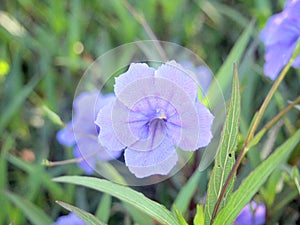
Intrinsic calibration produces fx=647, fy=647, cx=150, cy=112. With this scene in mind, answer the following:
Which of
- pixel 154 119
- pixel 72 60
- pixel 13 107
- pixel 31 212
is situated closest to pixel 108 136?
pixel 154 119

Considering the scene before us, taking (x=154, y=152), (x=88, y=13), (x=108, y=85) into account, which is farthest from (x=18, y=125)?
(x=154, y=152)

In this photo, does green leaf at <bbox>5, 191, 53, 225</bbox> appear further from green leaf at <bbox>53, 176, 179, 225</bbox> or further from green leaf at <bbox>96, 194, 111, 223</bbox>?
green leaf at <bbox>53, 176, 179, 225</bbox>

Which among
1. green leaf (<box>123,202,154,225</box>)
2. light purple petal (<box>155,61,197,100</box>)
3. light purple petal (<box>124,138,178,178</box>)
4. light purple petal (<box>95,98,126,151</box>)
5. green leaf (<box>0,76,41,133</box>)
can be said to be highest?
green leaf (<box>0,76,41,133</box>)

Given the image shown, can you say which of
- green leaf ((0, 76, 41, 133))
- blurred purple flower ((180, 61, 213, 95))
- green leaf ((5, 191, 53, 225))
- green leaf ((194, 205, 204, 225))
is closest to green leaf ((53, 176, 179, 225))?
green leaf ((194, 205, 204, 225))

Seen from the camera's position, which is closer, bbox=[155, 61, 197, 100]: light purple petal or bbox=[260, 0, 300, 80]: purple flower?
bbox=[155, 61, 197, 100]: light purple petal

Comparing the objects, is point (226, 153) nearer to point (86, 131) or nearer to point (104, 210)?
point (104, 210)

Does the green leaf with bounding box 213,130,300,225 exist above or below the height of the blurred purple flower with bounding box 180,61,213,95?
below
